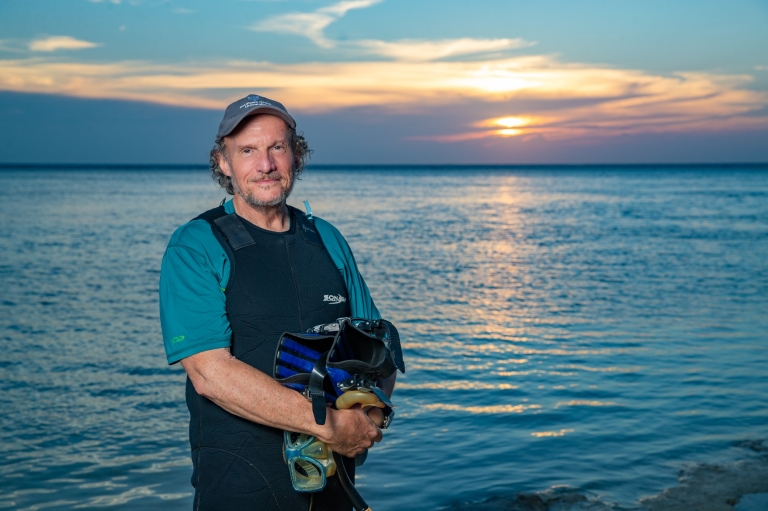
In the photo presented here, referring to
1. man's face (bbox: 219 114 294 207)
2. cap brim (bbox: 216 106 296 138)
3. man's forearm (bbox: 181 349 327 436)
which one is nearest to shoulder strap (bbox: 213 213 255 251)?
man's face (bbox: 219 114 294 207)

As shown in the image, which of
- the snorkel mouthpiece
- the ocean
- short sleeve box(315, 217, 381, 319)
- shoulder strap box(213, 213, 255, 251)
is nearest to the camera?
the snorkel mouthpiece

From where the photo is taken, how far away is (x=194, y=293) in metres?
2.65

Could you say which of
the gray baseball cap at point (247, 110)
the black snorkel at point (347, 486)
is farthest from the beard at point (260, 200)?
the black snorkel at point (347, 486)

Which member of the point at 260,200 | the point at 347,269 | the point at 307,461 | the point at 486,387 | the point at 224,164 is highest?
the point at 224,164

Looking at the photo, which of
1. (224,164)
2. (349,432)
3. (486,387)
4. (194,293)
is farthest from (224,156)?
(486,387)

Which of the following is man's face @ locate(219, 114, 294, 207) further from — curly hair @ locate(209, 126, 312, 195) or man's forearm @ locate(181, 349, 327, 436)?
man's forearm @ locate(181, 349, 327, 436)

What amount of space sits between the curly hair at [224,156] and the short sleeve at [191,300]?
48cm

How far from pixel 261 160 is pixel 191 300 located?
61 cm

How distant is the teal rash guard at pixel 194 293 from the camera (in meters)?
2.61

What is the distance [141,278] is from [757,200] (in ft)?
146

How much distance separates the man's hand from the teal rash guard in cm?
47

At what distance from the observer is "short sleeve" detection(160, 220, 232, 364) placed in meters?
2.60

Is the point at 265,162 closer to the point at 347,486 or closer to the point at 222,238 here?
the point at 222,238

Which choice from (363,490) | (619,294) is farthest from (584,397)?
(619,294)
